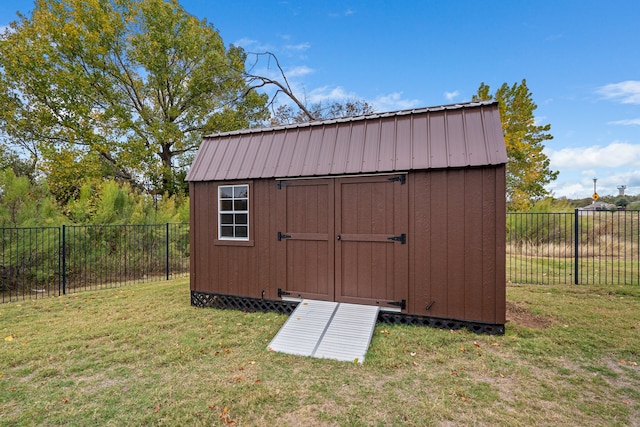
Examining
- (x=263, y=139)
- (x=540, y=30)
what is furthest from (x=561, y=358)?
(x=540, y=30)

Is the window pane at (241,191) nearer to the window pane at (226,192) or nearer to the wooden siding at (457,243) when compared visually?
the window pane at (226,192)

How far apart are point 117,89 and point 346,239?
1488cm

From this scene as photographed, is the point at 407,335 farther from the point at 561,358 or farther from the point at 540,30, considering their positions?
the point at 540,30

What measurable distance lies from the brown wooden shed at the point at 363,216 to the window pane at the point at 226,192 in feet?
0.06

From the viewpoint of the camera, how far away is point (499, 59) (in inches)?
467

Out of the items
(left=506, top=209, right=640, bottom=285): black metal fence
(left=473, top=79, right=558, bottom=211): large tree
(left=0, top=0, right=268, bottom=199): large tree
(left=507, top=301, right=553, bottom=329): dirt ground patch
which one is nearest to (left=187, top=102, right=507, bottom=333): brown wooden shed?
(left=507, top=301, right=553, bottom=329): dirt ground patch

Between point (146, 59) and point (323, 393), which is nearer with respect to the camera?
point (323, 393)

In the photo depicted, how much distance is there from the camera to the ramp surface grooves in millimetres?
3568

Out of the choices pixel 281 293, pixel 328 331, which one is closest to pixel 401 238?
pixel 328 331

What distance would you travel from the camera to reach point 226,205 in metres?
5.45

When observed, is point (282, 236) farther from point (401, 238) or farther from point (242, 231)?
point (401, 238)

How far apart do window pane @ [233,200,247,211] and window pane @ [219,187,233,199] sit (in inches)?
5.9

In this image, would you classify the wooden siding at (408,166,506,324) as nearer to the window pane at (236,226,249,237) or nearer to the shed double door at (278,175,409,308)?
the shed double door at (278,175,409,308)

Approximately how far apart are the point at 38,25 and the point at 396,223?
16.2 meters
